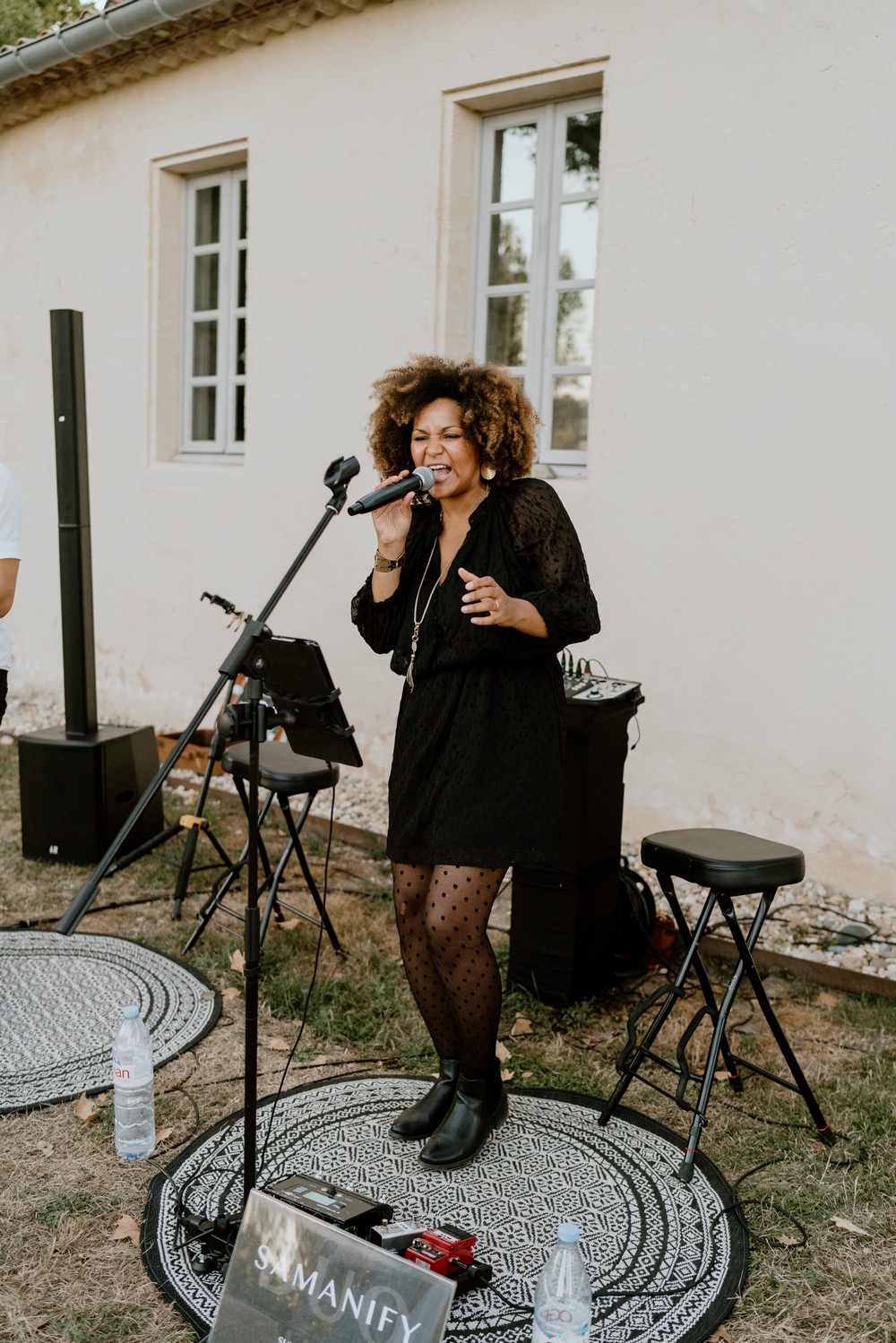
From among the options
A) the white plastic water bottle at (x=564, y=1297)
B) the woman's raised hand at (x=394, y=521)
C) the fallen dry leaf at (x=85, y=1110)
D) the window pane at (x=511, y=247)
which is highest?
the window pane at (x=511, y=247)

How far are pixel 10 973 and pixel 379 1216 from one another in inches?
92.7

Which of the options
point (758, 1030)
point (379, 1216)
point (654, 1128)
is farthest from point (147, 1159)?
point (758, 1030)

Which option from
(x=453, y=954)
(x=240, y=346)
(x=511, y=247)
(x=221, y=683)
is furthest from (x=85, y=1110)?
(x=240, y=346)

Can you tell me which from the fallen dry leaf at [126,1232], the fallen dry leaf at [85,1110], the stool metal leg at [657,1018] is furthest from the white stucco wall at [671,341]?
the fallen dry leaf at [126,1232]

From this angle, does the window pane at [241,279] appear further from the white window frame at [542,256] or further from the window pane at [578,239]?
the window pane at [578,239]

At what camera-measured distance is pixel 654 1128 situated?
3.30 metres

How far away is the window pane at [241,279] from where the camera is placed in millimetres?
7633

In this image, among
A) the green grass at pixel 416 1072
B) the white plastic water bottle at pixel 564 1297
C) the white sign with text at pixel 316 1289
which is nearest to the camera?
the white sign with text at pixel 316 1289

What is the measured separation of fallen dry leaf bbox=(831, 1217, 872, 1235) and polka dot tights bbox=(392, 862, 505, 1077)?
91 cm

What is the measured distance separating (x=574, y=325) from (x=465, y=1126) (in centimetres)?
426

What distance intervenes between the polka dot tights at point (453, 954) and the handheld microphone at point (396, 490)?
94cm

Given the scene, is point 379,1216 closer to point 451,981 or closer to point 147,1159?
point 451,981

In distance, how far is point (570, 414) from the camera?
6.14 metres

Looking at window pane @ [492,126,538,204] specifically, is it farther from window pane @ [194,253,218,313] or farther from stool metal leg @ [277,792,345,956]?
stool metal leg @ [277,792,345,956]
